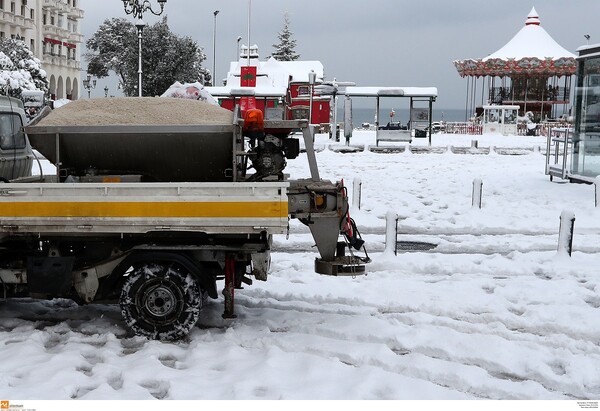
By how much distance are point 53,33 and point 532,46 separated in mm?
60219

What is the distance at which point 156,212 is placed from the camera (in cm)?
753

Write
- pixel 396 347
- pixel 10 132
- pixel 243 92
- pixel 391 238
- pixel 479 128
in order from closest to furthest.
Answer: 1. pixel 396 347
2. pixel 10 132
3. pixel 391 238
4. pixel 243 92
5. pixel 479 128

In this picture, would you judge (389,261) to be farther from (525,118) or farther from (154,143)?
(525,118)

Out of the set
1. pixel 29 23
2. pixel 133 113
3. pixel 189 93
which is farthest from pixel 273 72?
pixel 133 113

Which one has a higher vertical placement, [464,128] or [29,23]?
[29,23]

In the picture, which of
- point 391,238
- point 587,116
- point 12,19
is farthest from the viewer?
point 12,19

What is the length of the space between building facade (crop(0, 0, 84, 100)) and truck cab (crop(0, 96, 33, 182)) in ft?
250

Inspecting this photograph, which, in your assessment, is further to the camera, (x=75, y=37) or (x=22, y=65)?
(x=75, y=37)

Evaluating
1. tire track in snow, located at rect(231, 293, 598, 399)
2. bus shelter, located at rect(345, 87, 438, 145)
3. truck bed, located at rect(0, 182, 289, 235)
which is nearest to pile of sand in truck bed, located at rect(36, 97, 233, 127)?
truck bed, located at rect(0, 182, 289, 235)

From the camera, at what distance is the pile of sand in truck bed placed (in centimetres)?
799

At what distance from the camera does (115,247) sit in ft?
26.2

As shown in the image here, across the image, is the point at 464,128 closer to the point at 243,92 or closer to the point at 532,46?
the point at 532,46

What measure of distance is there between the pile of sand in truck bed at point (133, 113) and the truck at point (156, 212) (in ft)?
0.07

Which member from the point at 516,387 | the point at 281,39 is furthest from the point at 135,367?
the point at 281,39
